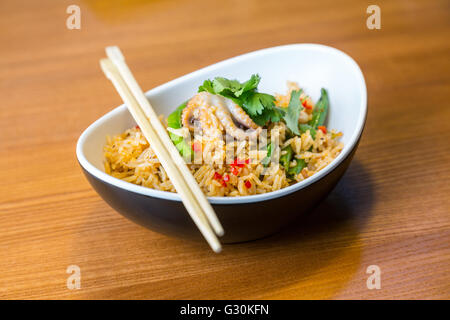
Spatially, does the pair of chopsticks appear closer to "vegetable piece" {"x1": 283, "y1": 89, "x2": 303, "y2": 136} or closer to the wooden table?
the wooden table

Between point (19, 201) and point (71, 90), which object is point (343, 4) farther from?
point (19, 201)

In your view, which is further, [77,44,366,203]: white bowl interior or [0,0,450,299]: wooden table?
[77,44,366,203]: white bowl interior

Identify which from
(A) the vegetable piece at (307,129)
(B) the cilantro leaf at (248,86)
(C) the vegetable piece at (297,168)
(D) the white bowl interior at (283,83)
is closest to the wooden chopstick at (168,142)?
(D) the white bowl interior at (283,83)

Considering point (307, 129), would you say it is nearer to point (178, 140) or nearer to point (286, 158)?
point (286, 158)

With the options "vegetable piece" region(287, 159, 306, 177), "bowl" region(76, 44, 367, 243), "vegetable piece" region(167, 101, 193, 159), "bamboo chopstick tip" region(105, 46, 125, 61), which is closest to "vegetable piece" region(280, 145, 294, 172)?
"vegetable piece" region(287, 159, 306, 177)

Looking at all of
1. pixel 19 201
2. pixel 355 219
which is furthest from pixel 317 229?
pixel 19 201
